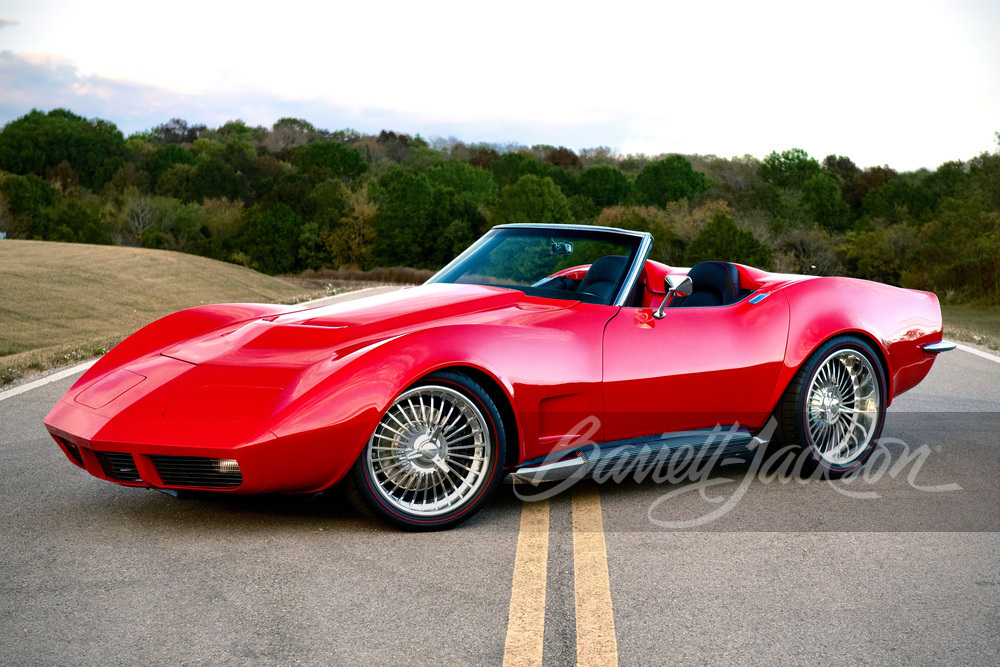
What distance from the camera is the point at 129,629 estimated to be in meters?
2.96

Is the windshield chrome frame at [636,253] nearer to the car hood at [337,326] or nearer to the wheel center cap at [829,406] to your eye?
the car hood at [337,326]

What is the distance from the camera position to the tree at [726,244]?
67438mm

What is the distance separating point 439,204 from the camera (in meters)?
Answer: 102

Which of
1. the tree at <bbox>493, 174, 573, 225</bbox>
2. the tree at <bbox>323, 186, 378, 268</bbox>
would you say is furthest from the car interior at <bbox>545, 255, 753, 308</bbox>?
the tree at <bbox>493, 174, 573, 225</bbox>

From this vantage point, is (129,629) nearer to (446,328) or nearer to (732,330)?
(446,328)

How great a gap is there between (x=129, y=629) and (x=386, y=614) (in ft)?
2.63

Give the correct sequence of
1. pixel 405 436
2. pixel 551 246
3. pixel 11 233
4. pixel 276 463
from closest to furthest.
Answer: pixel 276 463
pixel 405 436
pixel 551 246
pixel 11 233

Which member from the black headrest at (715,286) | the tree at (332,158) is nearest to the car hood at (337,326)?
the black headrest at (715,286)

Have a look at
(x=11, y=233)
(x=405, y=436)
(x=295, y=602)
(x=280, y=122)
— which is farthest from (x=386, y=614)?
(x=280, y=122)

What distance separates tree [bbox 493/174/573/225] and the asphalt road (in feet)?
319

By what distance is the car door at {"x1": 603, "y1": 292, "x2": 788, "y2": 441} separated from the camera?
4.56 metres

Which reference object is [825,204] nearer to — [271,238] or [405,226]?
[405,226]

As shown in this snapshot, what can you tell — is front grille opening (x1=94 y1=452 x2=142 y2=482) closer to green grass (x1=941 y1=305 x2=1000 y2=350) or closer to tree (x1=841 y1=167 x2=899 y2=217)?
green grass (x1=941 y1=305 x2=1000 y2=350)

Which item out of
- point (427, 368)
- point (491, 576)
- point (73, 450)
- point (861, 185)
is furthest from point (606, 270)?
point (861, 185)
